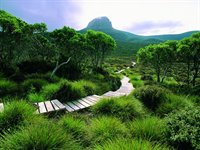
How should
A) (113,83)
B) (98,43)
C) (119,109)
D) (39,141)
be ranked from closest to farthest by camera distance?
1. (39,141)
2. (119,109)
3. (113,83)
4. (98,43)

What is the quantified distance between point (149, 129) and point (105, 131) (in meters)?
0.99

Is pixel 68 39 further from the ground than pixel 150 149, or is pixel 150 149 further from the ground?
pixel 68 39

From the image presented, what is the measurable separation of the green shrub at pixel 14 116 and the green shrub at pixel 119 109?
2.30 metres

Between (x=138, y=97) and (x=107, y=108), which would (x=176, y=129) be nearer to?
(x=107, y=108)

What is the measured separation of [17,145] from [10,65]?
39.2 ft

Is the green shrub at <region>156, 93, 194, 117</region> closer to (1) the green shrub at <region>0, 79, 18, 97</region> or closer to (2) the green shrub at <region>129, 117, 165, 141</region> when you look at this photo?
(2) the green shrub at <region>129, 117, 165, 141</region>

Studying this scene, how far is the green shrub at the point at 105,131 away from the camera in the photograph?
3916 millimetres

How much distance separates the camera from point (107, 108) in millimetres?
5930

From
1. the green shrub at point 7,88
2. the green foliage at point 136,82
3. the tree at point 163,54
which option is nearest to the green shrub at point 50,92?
the green shrub at point 7,88

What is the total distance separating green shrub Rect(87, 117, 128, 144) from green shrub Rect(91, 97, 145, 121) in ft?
4.04

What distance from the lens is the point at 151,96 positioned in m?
7.70

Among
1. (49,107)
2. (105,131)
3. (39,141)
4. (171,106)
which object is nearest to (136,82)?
(171,106)

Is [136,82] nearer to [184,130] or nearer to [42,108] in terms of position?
[42,108]

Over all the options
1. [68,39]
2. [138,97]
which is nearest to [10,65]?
[68,39]
